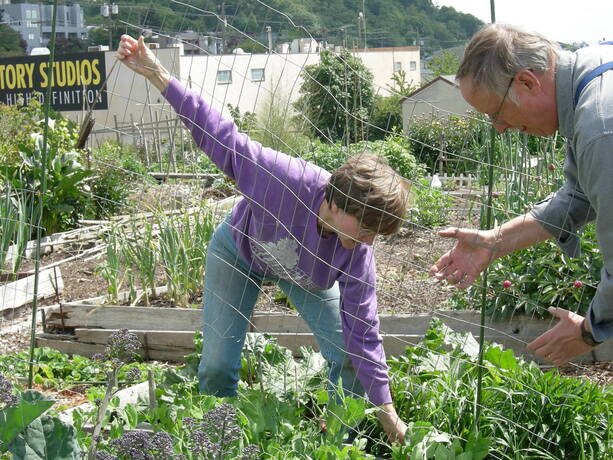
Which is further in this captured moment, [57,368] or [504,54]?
[57,368]

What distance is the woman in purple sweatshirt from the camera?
9.22 ft

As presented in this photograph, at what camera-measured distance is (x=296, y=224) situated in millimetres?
3027

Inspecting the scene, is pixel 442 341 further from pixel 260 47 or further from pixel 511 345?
pixel 260 47

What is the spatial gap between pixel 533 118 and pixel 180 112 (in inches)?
47.9

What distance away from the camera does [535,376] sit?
3107mm

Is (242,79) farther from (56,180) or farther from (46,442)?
(46,442)

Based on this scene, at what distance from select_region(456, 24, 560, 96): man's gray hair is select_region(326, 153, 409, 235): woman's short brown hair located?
0.71 m

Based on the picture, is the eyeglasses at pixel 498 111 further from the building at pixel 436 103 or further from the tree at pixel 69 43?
the tree at pixel 69 43

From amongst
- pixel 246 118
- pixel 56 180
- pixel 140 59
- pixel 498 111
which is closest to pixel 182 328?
pixel 246 118

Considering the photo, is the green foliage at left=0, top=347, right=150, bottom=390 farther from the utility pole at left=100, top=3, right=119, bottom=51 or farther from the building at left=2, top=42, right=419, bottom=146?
the utility pole at left=100, top=3, right=119, bottom=51

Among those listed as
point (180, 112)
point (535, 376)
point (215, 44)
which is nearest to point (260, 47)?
point (215, 44)

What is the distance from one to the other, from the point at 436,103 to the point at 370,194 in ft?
3.81

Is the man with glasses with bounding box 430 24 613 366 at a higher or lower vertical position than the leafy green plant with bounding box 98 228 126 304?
higher

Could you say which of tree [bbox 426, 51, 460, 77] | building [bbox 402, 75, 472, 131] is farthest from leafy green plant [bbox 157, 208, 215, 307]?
tree [bbox 426, 51, 460, 77]
